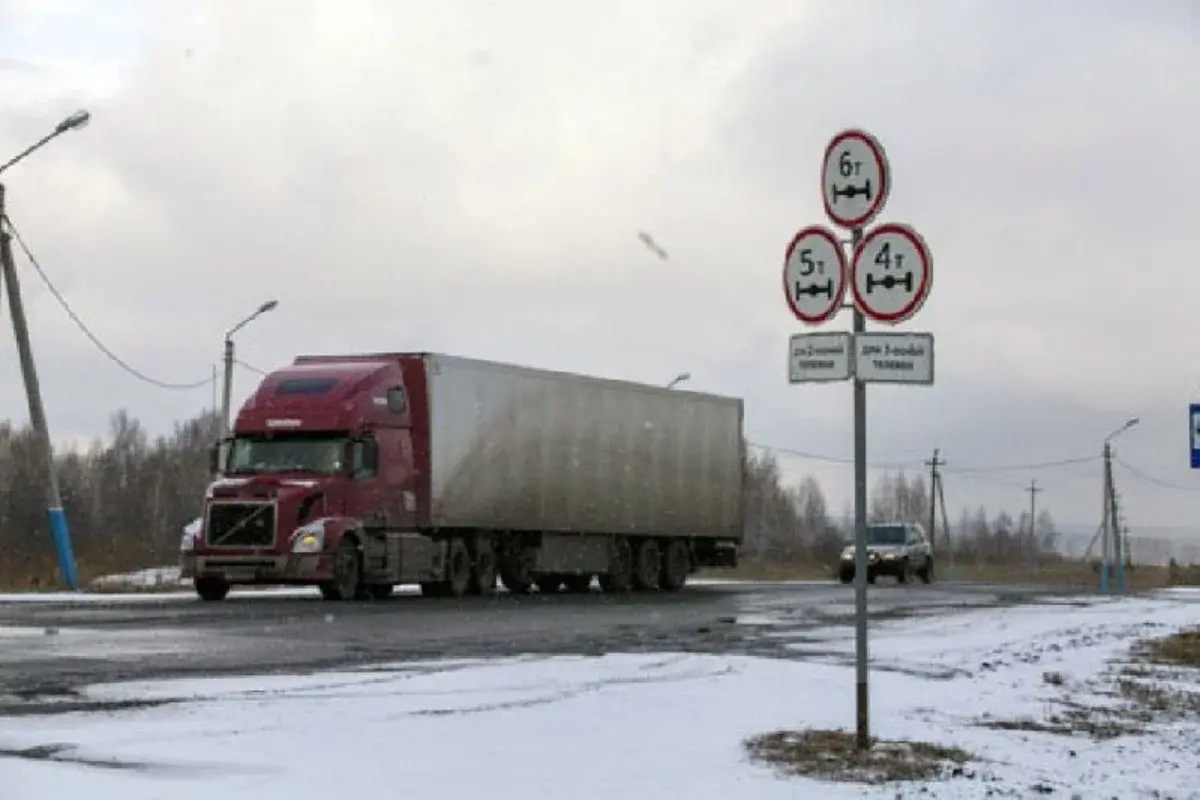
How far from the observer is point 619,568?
34.1 m

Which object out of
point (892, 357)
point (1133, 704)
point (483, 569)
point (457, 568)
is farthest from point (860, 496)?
point (483, 569)

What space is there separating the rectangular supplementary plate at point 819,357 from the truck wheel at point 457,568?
65.5 ft

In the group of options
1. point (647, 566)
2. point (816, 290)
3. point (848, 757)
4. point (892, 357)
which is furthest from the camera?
point (647, 566)

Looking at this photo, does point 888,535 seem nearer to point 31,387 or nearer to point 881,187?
point 31,387

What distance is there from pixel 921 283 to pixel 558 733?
3.16 meters

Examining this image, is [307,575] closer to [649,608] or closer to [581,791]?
[649,608]

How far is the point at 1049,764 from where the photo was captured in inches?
353

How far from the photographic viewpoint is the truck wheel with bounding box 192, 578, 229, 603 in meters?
27.2

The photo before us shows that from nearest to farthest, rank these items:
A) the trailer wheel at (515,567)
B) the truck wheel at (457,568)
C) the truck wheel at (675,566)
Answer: the truck wheel at (457,568)
the trailer wheel at (515,567)
the truck wheel at (675,566)

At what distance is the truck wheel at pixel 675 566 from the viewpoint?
36.0 meters

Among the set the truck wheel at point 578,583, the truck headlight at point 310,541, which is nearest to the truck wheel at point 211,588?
the truck headlight at point 310,541

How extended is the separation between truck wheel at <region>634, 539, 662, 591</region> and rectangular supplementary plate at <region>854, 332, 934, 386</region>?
25590mm

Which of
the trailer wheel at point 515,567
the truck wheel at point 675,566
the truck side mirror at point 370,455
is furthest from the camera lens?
the truck wheel at point 675,566

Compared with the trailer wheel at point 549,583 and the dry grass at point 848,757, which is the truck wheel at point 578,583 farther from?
the dry grass at point 848,757
